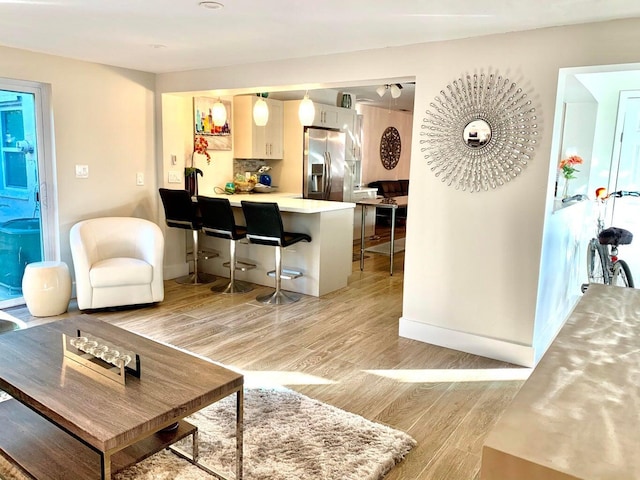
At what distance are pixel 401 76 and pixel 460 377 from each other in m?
2.23

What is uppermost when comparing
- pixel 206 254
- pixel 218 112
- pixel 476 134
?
pixel 218 112

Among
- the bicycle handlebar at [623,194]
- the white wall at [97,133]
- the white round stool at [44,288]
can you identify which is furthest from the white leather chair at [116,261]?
the bicycle handlebar at [623,194]

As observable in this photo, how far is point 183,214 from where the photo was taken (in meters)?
5.15

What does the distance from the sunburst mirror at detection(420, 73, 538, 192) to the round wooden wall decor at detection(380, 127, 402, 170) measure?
249 inches

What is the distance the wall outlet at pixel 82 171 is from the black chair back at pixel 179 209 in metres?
0.74

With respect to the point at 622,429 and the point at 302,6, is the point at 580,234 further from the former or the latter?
the point at 622,429

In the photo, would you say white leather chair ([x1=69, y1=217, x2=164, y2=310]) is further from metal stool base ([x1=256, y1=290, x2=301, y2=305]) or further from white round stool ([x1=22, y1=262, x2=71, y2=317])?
metal stool base ([x1=256, y1=290, x2=301, y2=305])

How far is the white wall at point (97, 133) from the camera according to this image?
4469 millimetres

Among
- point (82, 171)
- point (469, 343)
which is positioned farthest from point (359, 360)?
point (82, 171)

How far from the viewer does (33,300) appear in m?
4.15

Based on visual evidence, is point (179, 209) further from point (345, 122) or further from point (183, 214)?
point (345, 122)

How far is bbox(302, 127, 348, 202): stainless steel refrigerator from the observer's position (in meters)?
7.09

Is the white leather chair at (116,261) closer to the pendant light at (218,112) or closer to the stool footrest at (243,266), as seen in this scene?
the stool footrest at (243,266)

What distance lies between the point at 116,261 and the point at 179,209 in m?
0.96
